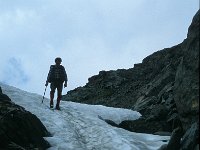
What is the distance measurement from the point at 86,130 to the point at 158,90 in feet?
41.5

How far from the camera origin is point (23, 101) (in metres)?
24.5

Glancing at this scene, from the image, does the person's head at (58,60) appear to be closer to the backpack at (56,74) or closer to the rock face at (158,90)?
the backpack at (56,74)

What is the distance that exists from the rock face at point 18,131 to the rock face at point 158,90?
5447 mm

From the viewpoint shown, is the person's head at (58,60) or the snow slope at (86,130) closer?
the snow slope at (86,130)

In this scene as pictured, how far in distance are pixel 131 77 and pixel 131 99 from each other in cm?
933

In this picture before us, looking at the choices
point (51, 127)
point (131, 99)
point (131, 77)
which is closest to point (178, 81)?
point (51, 127)

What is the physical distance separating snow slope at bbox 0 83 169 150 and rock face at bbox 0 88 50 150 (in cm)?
71

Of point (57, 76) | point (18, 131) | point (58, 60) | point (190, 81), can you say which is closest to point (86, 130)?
point (18, 131)

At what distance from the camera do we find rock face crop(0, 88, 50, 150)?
14375 millimetres

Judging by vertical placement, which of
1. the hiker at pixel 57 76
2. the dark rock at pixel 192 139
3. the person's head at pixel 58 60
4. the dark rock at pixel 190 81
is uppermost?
the person's head at pixel 58 60

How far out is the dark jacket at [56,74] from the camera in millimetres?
25281

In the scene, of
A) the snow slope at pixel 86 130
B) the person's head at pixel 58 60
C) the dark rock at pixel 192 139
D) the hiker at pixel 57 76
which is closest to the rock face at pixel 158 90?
the snow slope at pixel 86 130

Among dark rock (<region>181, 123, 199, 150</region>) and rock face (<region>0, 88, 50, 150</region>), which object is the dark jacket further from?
dark rock (<region>181, 123, 199, 150</region>)

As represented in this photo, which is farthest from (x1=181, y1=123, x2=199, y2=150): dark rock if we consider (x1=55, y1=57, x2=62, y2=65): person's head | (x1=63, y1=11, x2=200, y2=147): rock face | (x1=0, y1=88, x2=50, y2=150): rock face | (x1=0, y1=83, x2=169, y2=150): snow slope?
(x1=55, y1=57, x2=62, y2=65): person's head
